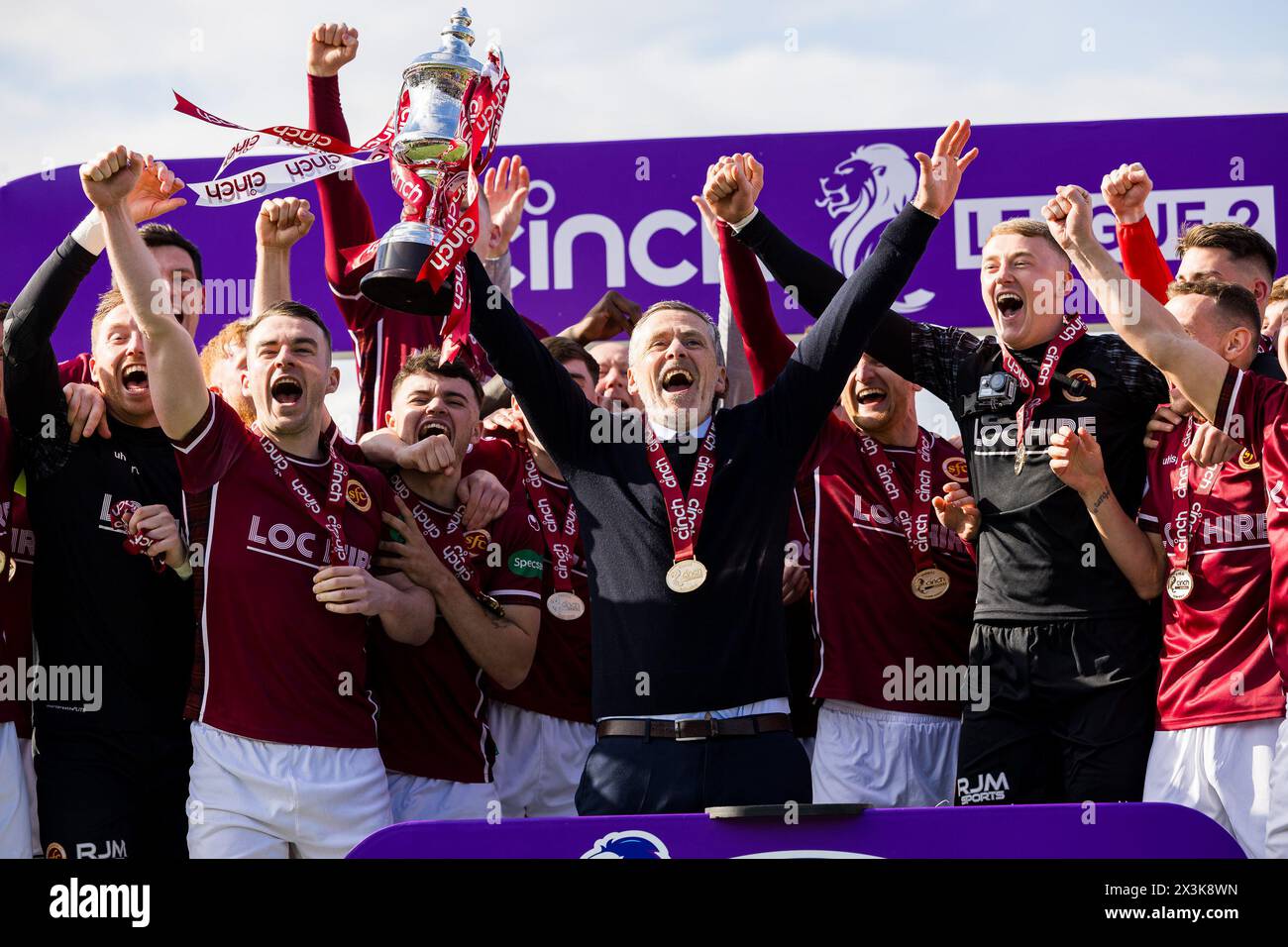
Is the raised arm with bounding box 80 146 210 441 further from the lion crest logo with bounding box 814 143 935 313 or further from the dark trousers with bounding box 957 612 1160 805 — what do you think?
the lion crest logo with bounding box 814 143 935 313

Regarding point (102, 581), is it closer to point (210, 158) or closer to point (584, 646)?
point (584, 646)

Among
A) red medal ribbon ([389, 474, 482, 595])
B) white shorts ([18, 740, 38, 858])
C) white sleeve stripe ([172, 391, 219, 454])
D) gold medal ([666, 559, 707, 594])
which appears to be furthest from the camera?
red medal ribbon ([389, 474, 482, 595])

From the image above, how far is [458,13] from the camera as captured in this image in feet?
14.8

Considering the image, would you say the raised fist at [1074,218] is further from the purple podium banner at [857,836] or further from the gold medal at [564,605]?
the gold medal at [564,605]

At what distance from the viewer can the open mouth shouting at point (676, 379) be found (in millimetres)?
Answer: 4230

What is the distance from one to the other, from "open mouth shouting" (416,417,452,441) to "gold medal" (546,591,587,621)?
2.17ft

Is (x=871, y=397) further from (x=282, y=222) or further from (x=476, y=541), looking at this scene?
(x=282, y=222)

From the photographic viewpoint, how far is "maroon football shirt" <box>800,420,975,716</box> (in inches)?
197

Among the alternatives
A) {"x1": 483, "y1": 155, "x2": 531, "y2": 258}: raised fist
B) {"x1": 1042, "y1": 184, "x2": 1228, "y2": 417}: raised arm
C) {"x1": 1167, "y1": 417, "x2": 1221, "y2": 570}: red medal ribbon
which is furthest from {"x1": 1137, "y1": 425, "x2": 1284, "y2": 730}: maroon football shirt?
{"x1": 483, "y1": 155, "x2": 531, "y2": 258}: raised fist

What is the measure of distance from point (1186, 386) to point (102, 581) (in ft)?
10.8

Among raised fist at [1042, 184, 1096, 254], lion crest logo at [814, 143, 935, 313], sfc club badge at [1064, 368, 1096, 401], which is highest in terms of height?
lion crest logo at [814, 143, 935, 313]

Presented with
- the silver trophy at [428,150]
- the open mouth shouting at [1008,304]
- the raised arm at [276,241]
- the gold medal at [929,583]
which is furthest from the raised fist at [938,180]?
the raised arm at [276,241]

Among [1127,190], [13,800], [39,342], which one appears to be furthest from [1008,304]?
[13,800]
